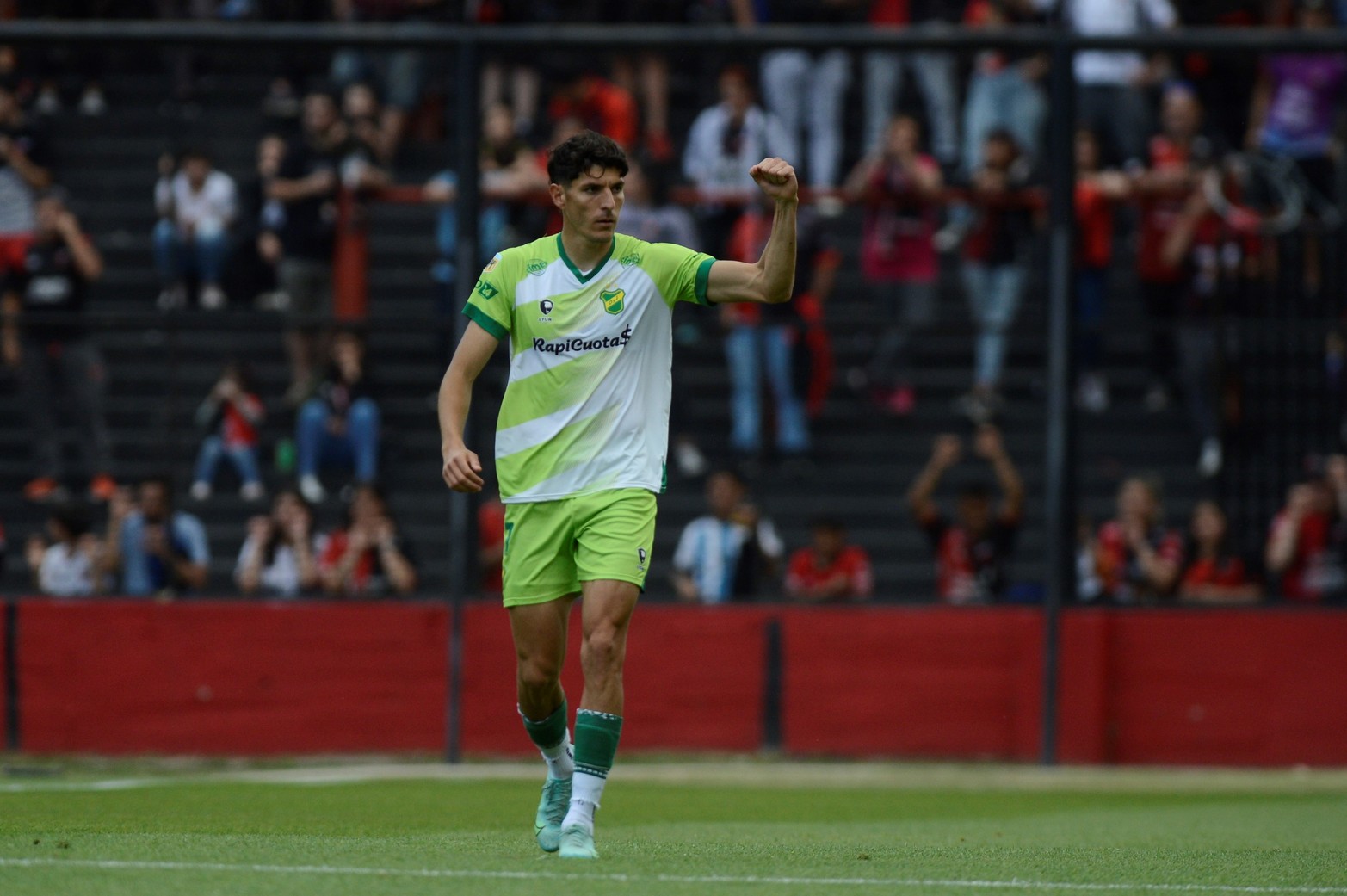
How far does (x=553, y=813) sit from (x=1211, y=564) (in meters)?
7.11

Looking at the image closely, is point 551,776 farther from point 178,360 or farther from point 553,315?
point 178,360

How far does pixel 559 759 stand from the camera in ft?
23.1

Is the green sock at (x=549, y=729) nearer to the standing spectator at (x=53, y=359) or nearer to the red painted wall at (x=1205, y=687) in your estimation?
the red painted wall at (x=1205, y=687)

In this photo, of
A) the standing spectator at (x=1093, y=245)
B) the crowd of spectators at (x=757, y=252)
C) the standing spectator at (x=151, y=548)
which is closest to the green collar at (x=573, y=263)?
the crowd of spectators at (x=757, y=252)

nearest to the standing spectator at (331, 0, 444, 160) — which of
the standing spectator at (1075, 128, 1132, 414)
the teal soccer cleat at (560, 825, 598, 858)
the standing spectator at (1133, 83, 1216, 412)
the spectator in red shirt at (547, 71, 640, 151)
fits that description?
the spectator in red shirt at (547, 71, 640, 151)

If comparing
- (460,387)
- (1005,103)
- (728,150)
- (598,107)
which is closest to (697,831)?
(460,387)

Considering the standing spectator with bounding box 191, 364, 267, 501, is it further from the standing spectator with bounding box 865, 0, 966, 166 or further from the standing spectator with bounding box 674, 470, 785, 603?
the standing spectator with bounding box 865, 0, 966, 166

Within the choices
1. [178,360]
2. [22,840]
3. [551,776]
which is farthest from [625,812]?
[178,360]

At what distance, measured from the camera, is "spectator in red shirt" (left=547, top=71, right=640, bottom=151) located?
1413 centimetres

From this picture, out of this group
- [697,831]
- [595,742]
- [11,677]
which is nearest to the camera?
[595,742]

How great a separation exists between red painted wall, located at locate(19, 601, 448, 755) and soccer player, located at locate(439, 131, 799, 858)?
5.69 m

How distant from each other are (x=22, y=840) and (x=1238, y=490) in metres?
8.48

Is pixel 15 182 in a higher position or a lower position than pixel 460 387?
higher

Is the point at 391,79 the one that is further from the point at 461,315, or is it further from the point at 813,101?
the point at 813,101
